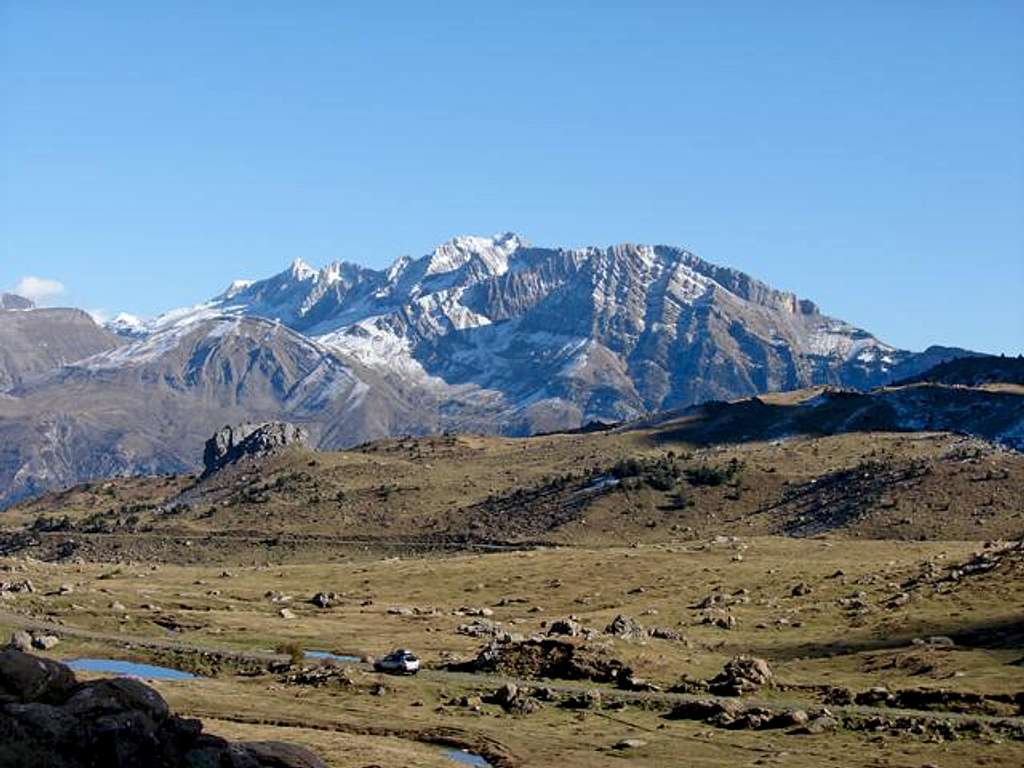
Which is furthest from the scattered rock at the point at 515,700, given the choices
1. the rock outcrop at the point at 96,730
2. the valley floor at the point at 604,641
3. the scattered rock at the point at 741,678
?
the rock outcrop at the point at 96,730

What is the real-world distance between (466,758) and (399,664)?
25.5 meters

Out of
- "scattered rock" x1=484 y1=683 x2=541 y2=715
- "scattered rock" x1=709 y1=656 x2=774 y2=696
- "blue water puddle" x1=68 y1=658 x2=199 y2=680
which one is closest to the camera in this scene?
"scattered rock" x1=484 y1=683 x2=541 y2=715

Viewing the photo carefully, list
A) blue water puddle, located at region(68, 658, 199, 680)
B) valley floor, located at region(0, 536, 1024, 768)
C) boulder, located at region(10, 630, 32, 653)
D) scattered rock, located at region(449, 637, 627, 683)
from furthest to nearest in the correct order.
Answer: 1. boulder, located at region(10, 630, 32, 653)
2. blue water puddle, located at region(68, 658, 199, 680)
3. scattered rock, located at region(449, 637, 627, 683)
4. valley floor, located at region(0, 536, 1024, 768)

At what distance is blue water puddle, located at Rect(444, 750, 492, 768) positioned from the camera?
73.8 metres

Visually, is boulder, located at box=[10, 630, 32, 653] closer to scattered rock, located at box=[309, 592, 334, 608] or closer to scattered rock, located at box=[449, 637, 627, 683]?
scattered rock, located at box=[449, 637, 627, 683]

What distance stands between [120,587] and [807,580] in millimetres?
73592

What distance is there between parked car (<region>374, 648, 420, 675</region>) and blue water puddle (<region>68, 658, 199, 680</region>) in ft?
43.6

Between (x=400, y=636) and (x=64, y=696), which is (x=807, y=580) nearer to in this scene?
(x=400, y=636)

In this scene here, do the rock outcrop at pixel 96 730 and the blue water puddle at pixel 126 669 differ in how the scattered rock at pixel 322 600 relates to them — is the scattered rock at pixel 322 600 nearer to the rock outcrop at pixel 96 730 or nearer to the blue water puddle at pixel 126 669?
the blue water puddle at pixel 126 669

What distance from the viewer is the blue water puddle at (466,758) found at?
242 ft

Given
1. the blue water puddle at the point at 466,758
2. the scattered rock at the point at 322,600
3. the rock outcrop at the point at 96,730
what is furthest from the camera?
the scattered rock at the point at 322,600

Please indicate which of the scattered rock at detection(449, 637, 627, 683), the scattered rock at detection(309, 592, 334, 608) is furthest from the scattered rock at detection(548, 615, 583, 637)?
the scattered rock at detection(309, 592, 334, 608)

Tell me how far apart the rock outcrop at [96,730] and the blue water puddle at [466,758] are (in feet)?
70.3

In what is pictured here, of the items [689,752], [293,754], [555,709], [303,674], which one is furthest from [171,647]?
[293,754]
